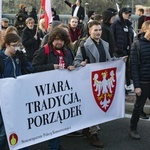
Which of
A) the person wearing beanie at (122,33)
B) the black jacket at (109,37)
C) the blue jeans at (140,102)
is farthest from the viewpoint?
the person wearing beanie at (122,33)

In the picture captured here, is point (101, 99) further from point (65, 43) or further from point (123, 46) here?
point (123, 46)

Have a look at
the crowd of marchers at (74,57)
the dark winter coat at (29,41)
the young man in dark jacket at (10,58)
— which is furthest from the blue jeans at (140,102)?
the dark winter coat at (29,41)

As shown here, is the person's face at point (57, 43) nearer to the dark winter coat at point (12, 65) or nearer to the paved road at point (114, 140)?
the dark winter coat at point (12, 65)

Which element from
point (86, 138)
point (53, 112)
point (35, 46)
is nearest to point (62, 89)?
point (53, 112)

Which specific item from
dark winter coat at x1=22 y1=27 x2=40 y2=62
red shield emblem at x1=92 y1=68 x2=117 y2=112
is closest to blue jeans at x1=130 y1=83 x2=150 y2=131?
red shield emblem at x1=92 y1=68 x2=117 y2=112

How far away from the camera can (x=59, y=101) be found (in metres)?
4.63

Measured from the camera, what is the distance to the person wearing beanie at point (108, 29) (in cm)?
700

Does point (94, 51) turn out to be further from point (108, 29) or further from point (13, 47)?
point (108, 29)

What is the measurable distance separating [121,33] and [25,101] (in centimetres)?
370

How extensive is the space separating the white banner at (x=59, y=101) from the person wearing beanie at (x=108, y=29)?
1.54m

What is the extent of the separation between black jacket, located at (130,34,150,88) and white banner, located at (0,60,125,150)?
0.31m

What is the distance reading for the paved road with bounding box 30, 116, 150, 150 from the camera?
17.1ft

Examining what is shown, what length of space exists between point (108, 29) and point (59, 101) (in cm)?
279

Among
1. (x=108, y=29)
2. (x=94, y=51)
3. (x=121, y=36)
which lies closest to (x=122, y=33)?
(x=121, y=36)
